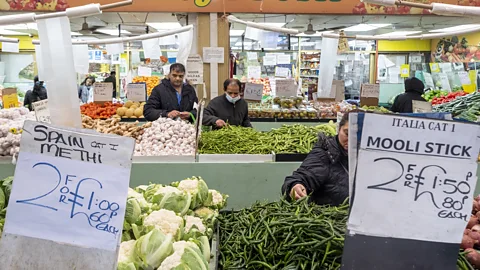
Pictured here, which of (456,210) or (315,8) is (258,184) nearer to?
(456,210)

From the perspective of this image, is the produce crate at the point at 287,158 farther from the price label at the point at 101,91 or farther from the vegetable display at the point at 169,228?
the price label at the point at 101,91

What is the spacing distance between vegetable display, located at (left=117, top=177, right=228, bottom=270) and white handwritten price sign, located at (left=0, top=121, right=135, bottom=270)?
296mm

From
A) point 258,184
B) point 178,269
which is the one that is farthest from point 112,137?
point 258,184

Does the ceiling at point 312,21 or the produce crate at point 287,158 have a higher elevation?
the ceiling at point 312,21

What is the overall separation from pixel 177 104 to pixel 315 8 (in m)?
3.23

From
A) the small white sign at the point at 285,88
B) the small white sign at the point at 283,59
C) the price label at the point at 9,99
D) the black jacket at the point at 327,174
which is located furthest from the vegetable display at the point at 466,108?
the price label at the point at 9,99

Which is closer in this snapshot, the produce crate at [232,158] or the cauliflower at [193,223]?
the cauliflower at [193,223]

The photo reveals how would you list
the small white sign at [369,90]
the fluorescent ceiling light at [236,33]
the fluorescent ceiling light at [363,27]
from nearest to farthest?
the small white sign at [369,90] < the fluorescent ceiling light at [363,27] < the fluorescent ceiling light at [236,33]

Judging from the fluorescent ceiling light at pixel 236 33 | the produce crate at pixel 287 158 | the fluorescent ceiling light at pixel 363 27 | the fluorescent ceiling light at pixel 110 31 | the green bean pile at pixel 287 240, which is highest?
the fluorescent ceiling light at pixel 363 27

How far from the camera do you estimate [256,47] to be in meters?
14.6

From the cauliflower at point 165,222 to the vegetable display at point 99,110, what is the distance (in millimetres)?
5611

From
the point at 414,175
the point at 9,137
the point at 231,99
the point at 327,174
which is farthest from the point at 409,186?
the point at 231,99

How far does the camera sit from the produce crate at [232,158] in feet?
13.9

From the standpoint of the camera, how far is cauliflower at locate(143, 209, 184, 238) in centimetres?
191
